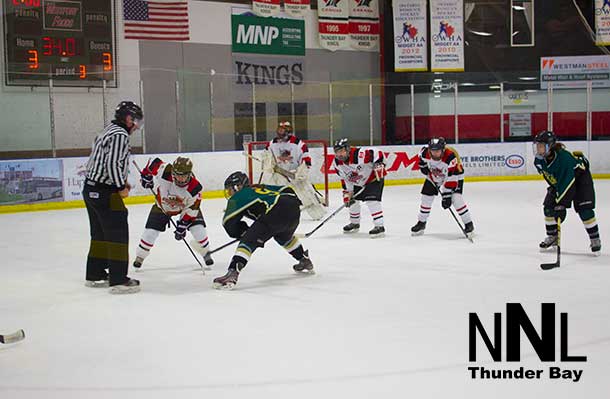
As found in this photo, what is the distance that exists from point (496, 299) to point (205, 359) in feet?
6.59

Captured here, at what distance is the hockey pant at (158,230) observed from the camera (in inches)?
245

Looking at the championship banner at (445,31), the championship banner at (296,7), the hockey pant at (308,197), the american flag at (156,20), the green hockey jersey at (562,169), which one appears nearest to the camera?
the green hockey jersey at (562,169)

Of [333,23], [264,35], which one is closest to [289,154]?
[264,35]

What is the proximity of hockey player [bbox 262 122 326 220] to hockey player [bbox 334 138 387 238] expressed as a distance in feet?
3.53

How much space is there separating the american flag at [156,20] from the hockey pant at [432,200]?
7.69 m

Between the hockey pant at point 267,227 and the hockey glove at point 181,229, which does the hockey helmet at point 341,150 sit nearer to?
the hockey glove at point 181,229

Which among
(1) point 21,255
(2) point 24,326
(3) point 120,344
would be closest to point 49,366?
(3) point 120,344

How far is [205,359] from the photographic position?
3830 millimetres

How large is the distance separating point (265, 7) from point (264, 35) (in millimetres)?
520

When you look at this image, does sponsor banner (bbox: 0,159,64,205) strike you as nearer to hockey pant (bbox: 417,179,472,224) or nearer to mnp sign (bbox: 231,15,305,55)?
hockey pant (bbox: 417,179,472,224)

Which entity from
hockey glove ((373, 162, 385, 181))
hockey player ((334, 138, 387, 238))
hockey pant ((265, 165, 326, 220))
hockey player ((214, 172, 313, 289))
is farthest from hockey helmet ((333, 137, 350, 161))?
hockey player ((214, 172, 313, 289))

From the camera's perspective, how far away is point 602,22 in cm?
1681

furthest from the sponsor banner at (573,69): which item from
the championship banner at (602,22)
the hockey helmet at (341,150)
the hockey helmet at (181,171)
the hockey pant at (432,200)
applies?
the hockey helmet at (181,171)

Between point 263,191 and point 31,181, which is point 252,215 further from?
point 31,181
